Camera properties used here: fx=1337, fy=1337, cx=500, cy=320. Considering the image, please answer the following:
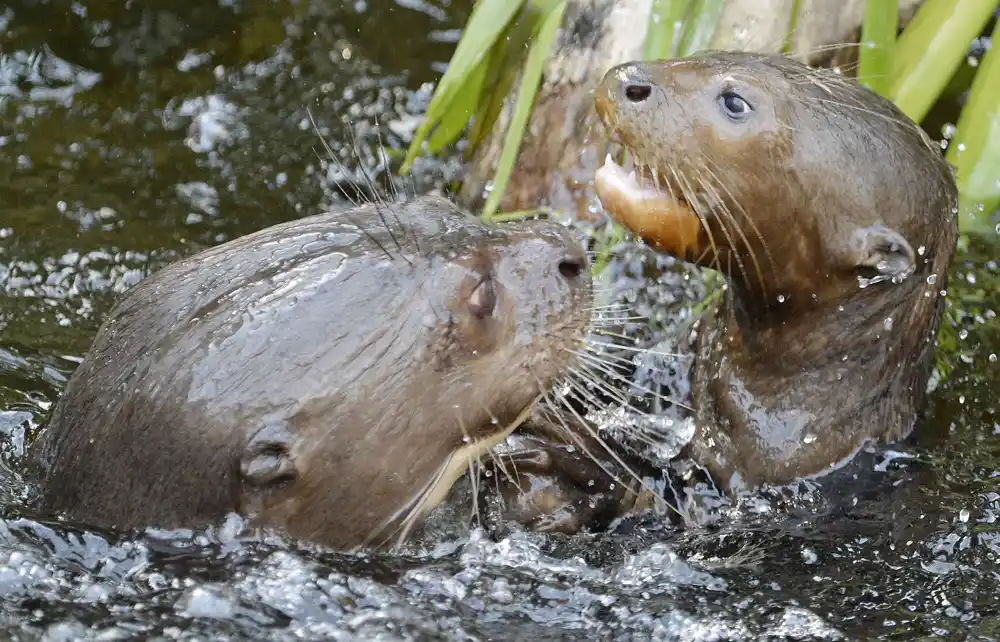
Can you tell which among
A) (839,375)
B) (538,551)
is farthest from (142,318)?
(839,375)

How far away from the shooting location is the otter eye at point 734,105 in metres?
2.91

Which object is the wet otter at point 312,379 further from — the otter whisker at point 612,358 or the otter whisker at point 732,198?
the otter whisker at point 732,198

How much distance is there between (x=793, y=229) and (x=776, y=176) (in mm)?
127

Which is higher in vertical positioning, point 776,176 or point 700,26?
point 700,26

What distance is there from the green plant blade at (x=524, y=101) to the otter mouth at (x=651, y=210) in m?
0.66

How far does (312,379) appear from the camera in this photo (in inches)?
91.1

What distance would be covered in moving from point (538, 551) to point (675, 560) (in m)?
0.28

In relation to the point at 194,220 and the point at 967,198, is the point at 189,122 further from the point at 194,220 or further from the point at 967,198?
the point at 967,198

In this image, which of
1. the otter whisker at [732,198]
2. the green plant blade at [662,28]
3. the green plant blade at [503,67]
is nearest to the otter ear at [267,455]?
the otter whisker at [732,198]

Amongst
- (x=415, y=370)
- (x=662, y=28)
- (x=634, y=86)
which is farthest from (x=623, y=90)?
(x=415, y=370)

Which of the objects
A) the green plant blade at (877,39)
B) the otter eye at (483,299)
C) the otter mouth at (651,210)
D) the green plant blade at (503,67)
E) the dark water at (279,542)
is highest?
the green plant blade at (877,39)

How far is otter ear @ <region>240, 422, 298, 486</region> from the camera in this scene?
2277 millimetres

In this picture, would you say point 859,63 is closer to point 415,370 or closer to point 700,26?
point 700,26

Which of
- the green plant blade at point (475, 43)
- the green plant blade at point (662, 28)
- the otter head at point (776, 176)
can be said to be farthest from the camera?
the green plant blade at point (475, 43)
